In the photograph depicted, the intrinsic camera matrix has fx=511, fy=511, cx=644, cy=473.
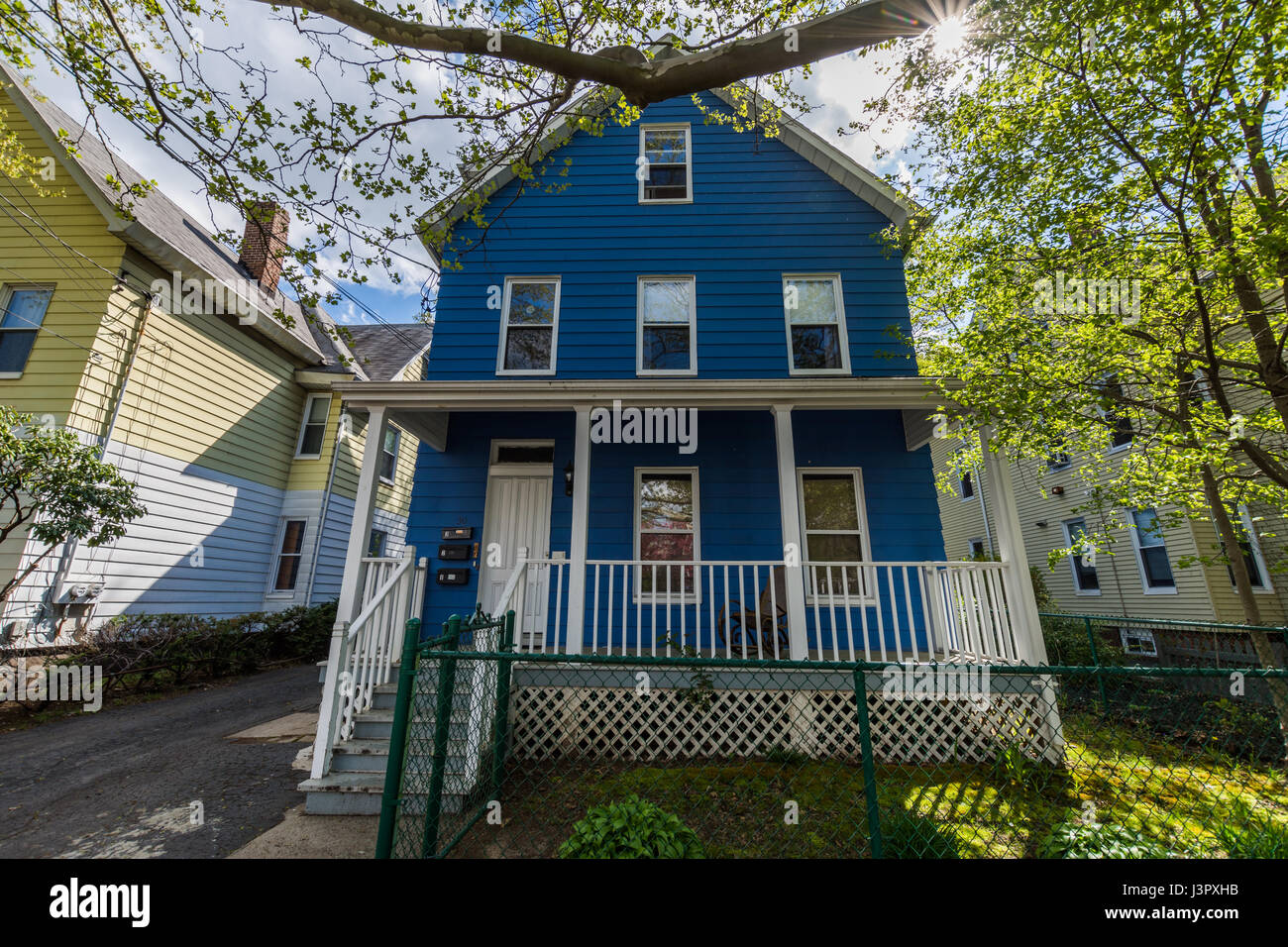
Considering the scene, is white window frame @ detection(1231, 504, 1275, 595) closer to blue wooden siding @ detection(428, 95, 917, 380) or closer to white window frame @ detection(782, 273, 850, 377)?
blue wooden siding @ detection(428, 95, 917, 380)

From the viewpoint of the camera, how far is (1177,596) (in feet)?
33.9

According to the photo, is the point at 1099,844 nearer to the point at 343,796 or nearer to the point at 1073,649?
the point at 343,796

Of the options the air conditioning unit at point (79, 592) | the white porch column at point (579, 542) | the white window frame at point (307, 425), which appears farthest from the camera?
the white window frame at point (307, 425)

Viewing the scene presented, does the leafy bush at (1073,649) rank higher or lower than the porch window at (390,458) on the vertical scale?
lower

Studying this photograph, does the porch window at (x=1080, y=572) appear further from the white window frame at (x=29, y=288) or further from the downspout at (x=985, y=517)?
the white window frame at (x=29, y=288)

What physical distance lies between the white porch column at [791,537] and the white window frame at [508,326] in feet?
11.7

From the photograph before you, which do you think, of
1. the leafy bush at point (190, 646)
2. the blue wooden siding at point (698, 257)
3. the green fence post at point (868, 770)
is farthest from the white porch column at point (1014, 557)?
the leafy bush at point (190, 646)

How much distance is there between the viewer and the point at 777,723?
5316mm

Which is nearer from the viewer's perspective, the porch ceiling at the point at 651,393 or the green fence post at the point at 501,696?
the green fence post at the point at 501,696

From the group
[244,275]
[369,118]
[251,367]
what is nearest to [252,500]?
[251,367]

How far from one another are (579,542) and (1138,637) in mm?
12507

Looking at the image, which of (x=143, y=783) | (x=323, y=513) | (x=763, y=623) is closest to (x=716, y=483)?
(x=763, y=623)

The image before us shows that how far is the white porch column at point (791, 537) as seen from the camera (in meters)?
5.23
